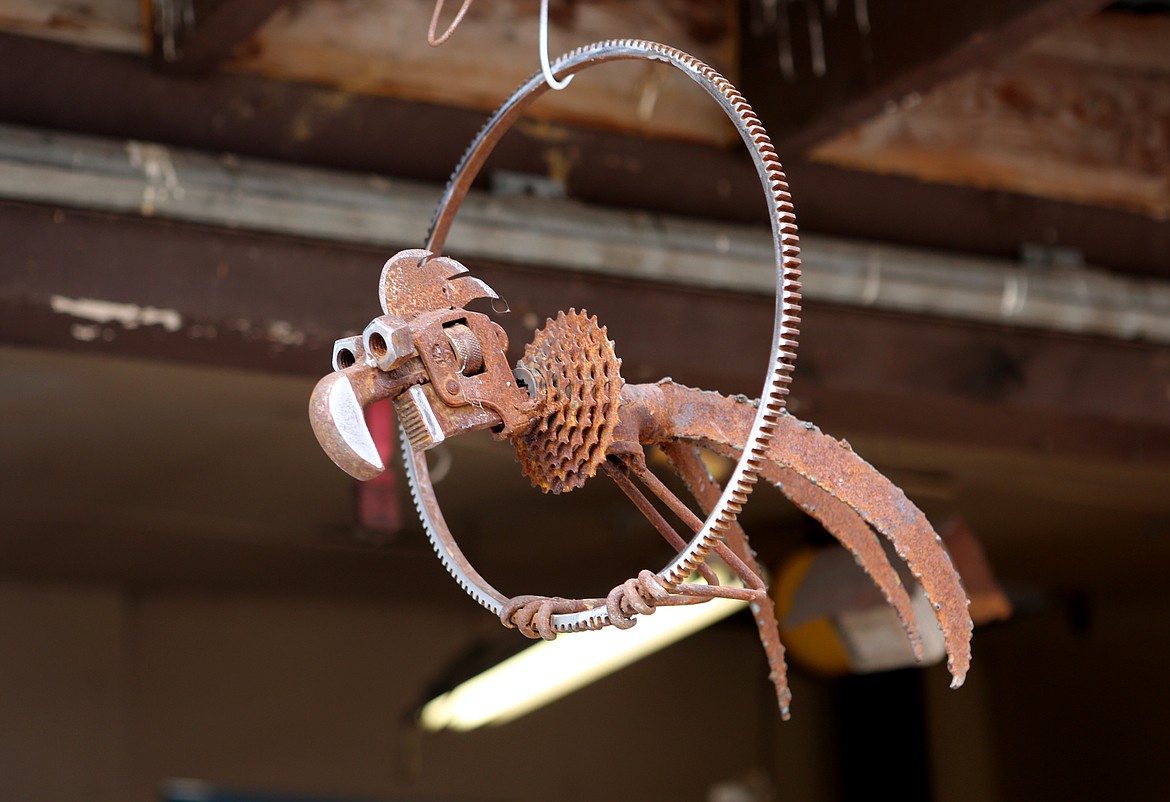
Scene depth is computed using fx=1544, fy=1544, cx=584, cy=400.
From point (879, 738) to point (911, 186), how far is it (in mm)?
4139

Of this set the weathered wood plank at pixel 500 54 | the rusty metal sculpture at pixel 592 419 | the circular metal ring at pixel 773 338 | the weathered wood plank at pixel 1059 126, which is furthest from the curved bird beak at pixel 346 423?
the weathered wood plank at pixel 1059 126

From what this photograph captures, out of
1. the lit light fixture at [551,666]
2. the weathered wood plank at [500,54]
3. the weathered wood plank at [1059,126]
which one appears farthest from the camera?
the lit light fixture at [551,666]

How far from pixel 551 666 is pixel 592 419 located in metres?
3.66

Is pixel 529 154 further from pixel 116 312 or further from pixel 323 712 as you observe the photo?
pixel 323 712

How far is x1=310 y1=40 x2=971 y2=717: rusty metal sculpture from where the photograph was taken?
1.13m

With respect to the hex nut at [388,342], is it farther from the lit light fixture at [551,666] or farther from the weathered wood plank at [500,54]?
the lit light fixture at [551,666]

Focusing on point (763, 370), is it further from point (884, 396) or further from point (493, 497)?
point (493, 497)

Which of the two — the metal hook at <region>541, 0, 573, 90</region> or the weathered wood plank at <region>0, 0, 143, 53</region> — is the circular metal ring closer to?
the metal hook at <region>541, 0, 573, 90</region>

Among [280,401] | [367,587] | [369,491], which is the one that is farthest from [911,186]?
[367,587]

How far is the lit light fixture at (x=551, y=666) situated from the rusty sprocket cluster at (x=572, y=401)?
241cm

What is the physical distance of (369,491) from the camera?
3094mm

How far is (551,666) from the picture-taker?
4.82 m

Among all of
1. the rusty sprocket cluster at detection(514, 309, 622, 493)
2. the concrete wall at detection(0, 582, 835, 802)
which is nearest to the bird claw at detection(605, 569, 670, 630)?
the rusty sprocket cluster at detection(514, 309, 622, 493)

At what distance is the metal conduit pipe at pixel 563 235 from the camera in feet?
7.11
